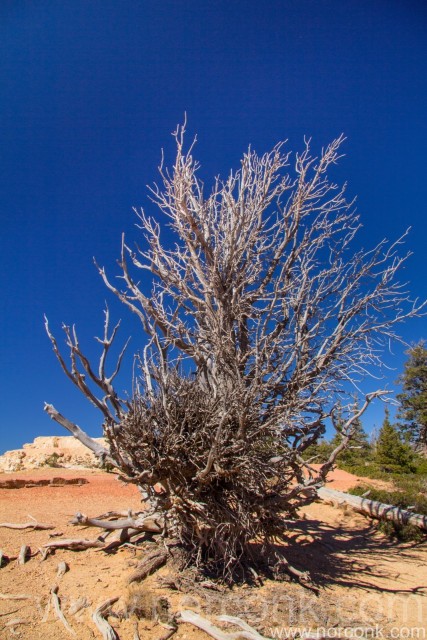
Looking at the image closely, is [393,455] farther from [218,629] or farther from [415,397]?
[218,629]

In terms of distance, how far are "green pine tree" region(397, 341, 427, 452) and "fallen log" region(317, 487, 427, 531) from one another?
18.4 meters

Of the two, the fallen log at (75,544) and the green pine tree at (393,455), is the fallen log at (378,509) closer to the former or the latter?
the fallen log at (75,544)

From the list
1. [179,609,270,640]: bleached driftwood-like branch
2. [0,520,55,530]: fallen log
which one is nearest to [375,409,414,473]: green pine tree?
[0,520,55,530]: fallen log

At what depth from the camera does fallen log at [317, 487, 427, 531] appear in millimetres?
8741

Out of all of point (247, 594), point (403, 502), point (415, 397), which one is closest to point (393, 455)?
point (415, 397)

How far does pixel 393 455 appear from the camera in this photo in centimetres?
2247

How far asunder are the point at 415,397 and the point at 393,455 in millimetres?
6562

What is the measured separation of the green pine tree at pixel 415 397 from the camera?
27203mm

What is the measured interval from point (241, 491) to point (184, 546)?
1302 mm

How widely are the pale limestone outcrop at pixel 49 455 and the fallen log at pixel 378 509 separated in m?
13.0

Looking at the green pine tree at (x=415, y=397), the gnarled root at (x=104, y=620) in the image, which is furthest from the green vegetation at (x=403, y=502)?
the green pine tree at (x=415, y=397)

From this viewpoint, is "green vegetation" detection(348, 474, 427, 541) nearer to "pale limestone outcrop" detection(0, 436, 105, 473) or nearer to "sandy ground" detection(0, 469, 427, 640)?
"sandy ground" detection(0, 469, 427, 640)

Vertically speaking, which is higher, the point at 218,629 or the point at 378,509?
the point at 378,509

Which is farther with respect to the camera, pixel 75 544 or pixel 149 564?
pixel 75 544
